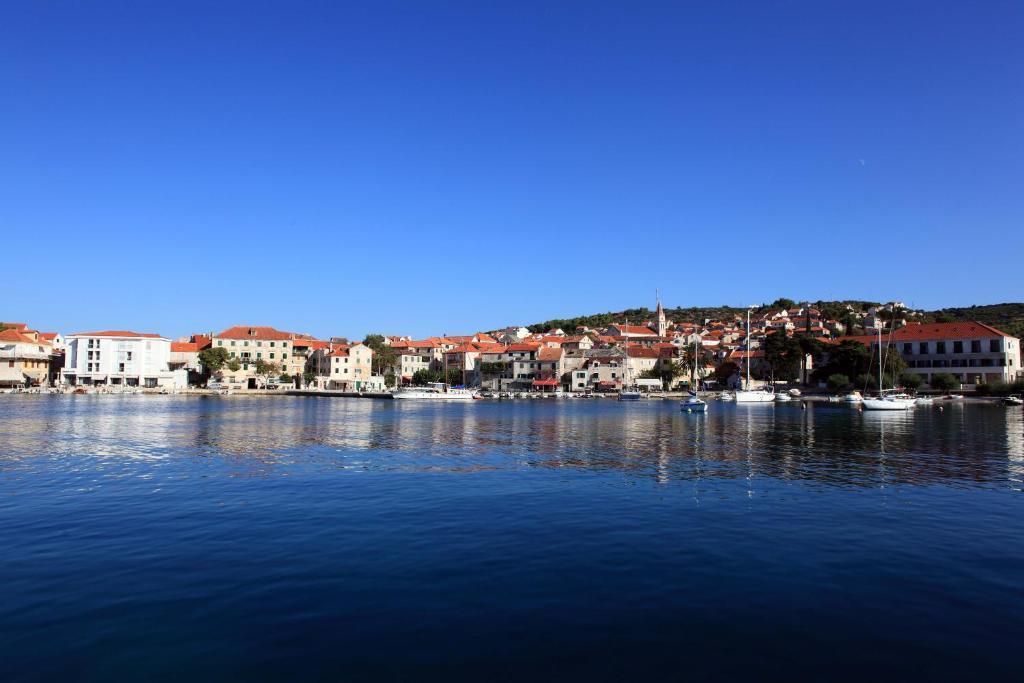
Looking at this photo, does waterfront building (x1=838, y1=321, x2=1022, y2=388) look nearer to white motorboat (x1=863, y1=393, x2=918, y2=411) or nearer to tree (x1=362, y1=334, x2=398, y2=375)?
white motorboat (x1=863, y1=393, x2=918, y2=411)

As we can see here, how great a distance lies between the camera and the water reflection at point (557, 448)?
22.8 metres

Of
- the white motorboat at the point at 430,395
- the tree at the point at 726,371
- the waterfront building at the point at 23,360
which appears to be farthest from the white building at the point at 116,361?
the tree at the point at 726,371

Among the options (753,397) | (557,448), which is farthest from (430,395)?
(557,448)

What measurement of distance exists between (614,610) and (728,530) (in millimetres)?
5572

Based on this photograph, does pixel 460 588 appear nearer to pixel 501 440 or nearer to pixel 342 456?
pixel 342 456

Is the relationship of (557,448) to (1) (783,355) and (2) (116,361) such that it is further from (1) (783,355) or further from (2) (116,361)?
(2) (116,361)

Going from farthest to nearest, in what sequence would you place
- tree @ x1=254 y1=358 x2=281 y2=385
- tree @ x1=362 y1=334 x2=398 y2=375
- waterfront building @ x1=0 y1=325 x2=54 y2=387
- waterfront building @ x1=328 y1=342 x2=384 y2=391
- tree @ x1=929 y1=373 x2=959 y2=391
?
1. tree @ x1=362 y1=334 x2=398 y2=375
2. waterfront building @ x1=328 y1=342 x2=384 y2=391
3. tree @ x1=254 y1=358 x2=281 y2=385
4. waterfront building @ x1=0 y1=325 x2=54 y2=387
5. tree @ x1=929 y1=373 x2=959 y2=391

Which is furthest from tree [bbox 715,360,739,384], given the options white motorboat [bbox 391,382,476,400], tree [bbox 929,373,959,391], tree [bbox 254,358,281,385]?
tree [bbox 254,358,281,385]

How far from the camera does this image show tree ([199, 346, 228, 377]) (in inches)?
4365

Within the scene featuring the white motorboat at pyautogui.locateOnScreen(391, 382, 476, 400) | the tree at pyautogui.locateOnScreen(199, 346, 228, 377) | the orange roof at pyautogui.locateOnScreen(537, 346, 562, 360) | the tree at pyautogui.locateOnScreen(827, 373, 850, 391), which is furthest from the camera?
the orange roof at pyautogui.locateOnScreen(537, 346, 562, 360)

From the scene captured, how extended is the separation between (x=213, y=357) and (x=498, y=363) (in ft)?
160

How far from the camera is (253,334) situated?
388ft

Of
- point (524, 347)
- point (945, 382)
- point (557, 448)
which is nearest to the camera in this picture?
point (557, 448)

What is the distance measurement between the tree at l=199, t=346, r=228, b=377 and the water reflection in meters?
64.8
